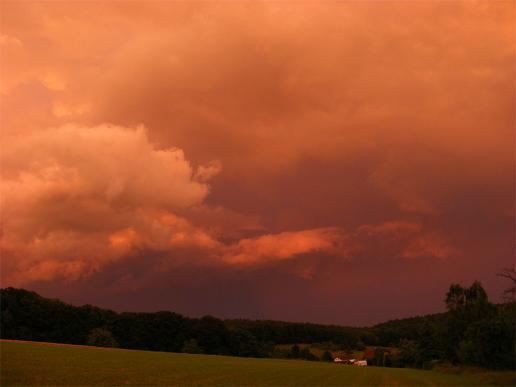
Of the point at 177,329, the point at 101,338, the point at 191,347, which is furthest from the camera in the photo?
the point at 177,329

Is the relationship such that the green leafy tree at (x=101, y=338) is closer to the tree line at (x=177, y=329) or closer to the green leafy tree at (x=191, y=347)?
the tree line at (x=177, y=329)

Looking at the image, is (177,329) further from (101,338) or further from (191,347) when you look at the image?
(101,338)

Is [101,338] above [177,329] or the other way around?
the other way around

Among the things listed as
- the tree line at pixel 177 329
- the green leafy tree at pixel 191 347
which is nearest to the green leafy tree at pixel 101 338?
the tree line at pixel 177 329

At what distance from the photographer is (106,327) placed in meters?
167

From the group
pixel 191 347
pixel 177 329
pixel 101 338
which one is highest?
pixel 177 329

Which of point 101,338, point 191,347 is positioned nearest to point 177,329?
point 191,347

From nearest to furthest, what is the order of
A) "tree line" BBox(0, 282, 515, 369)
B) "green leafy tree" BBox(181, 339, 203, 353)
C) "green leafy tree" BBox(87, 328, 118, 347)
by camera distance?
"tree line" BBox(0, 282, 515, 369), "green leafy tree" BBox(87, 328, 118, 347), "green leafy tree" BBox(181, 339, 203, 353)

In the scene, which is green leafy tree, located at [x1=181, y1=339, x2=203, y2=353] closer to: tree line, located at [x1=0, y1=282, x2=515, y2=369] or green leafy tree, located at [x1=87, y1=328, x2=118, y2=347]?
tree line, located at [x1=0, y1=282, x2=515, y2=369]

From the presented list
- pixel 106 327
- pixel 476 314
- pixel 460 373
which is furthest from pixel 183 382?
pixel 106 327

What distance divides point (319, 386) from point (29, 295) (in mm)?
135212

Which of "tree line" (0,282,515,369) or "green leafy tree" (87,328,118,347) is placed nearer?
"tree line" (0,282,515,369)

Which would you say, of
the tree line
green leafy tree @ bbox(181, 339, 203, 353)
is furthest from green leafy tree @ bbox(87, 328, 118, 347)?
green leafy tree @ bbox(181, 339, 203, 353)

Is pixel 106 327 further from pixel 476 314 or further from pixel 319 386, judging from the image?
pixel 319 386
